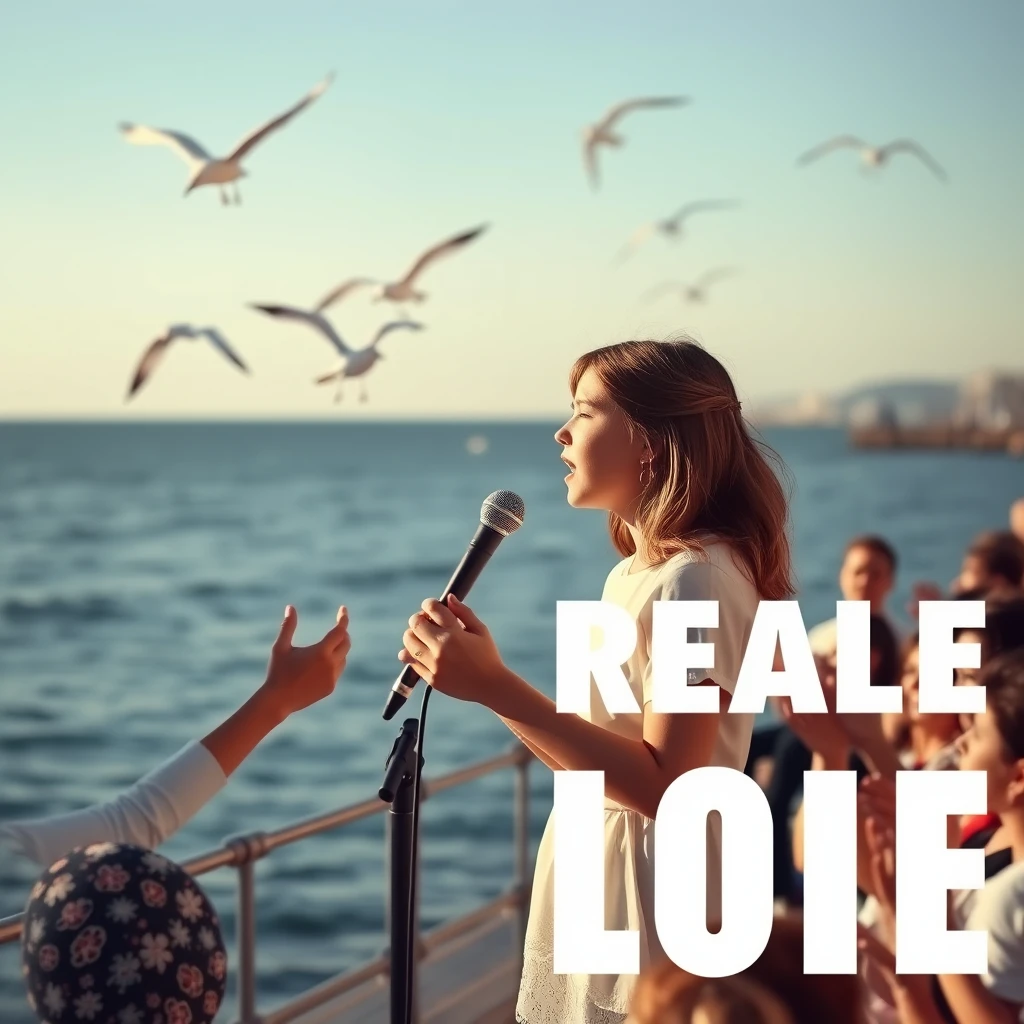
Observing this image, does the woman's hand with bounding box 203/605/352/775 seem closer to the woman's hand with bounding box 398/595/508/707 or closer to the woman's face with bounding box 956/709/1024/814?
the woman's hand with bounding box 398/595/508/707

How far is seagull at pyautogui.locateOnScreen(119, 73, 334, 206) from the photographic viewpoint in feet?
14.0

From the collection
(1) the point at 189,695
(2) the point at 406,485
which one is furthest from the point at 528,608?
(2) the point at 406,485

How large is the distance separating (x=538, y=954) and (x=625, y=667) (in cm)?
39

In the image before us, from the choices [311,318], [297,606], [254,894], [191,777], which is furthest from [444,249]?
[297,606]

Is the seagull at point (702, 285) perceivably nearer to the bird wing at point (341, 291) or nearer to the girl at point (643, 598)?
the bird wing at point (341, 291)

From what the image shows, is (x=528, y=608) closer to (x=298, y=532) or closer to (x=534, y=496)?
(x=298, y=532)

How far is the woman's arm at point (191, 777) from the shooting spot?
1.29 meters

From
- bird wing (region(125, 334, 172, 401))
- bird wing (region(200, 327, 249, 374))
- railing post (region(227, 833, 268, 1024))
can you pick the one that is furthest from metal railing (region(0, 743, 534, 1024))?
bird wing (region(125, 334, 172, 401))

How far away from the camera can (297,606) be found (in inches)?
1320

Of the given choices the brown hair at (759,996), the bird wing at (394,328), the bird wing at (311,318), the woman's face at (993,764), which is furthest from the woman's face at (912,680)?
the bird wing at (311,318)

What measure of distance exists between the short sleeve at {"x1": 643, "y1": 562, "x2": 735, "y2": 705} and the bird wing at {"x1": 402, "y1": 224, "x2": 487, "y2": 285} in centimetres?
292

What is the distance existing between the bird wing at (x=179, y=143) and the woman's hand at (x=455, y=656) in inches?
127

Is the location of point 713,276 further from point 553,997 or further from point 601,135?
point 553,997

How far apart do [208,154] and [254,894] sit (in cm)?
249
